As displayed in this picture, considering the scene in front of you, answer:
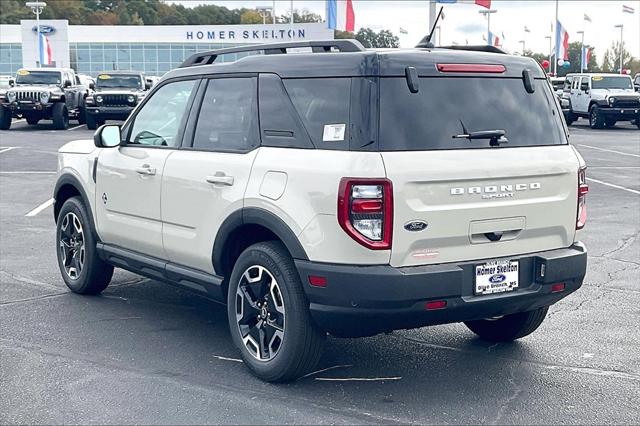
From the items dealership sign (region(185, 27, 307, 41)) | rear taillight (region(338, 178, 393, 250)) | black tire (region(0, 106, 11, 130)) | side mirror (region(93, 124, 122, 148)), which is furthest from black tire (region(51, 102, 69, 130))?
dealership sign (region(185, 27, 307, 41))

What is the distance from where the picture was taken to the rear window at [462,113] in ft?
15.5

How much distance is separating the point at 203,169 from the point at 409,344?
1.78 m

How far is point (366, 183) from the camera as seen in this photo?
15.0ft

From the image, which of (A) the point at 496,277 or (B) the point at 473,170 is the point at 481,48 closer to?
(B) the point at 473,170

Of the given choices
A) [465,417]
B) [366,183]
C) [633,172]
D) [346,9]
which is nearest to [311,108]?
[366,183]

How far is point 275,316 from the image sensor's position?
5133mm

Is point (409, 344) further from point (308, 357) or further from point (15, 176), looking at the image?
point (15, 176)

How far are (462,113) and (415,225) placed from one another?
737 mm

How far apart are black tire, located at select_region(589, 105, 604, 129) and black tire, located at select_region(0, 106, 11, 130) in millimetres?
20381

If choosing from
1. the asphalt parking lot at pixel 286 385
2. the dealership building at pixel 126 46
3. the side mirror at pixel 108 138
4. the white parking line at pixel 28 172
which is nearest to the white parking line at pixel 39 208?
the asphalt parking lot at pixel 286 385

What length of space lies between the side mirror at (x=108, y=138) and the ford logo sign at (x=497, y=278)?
3.10 m

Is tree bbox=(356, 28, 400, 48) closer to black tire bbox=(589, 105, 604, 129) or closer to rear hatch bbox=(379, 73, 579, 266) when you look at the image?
black tire bbox=(589, 105, 604, 129)

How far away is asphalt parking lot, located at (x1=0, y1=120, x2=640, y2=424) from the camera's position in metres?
4.73

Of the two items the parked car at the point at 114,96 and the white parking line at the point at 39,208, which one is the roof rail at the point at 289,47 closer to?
the white parking line at the point at 39,208
